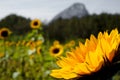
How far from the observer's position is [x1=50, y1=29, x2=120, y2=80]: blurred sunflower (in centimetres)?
67

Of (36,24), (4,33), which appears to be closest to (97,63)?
(36,24)

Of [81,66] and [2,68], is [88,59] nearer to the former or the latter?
[81,66]

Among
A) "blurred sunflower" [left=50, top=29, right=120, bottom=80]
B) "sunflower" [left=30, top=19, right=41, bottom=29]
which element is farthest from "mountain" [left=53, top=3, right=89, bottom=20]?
"blurred sunflower" [left=50, top=29, right=120, bottom=80]

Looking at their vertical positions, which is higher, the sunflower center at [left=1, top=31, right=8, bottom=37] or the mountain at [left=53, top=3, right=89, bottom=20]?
the mountain at [left=53, top=3, right=89, bottom=20]

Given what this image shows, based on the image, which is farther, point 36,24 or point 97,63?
point 36,24

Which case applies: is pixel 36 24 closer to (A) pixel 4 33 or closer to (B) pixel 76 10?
(A) pixel 4 33

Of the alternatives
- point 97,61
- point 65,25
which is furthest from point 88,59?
point 65,25

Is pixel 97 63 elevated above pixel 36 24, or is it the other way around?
pixel 36 24

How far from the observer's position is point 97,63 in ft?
2.20

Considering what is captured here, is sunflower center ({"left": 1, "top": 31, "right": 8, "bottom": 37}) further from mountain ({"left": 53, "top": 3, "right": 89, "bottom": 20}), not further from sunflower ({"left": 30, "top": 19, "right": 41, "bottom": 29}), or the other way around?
mountain ({"left": 53, "top": 3, "right": 89, "bottom": 20})

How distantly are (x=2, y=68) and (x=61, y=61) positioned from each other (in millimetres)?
4530

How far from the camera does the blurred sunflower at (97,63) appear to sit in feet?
2.20

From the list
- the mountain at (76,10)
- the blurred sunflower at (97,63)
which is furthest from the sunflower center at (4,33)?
the mountain at (76,10)

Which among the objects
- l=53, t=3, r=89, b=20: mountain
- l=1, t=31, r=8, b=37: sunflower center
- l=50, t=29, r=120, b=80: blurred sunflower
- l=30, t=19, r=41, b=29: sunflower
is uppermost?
l=53, t=3, r=89, b=20: mountain
